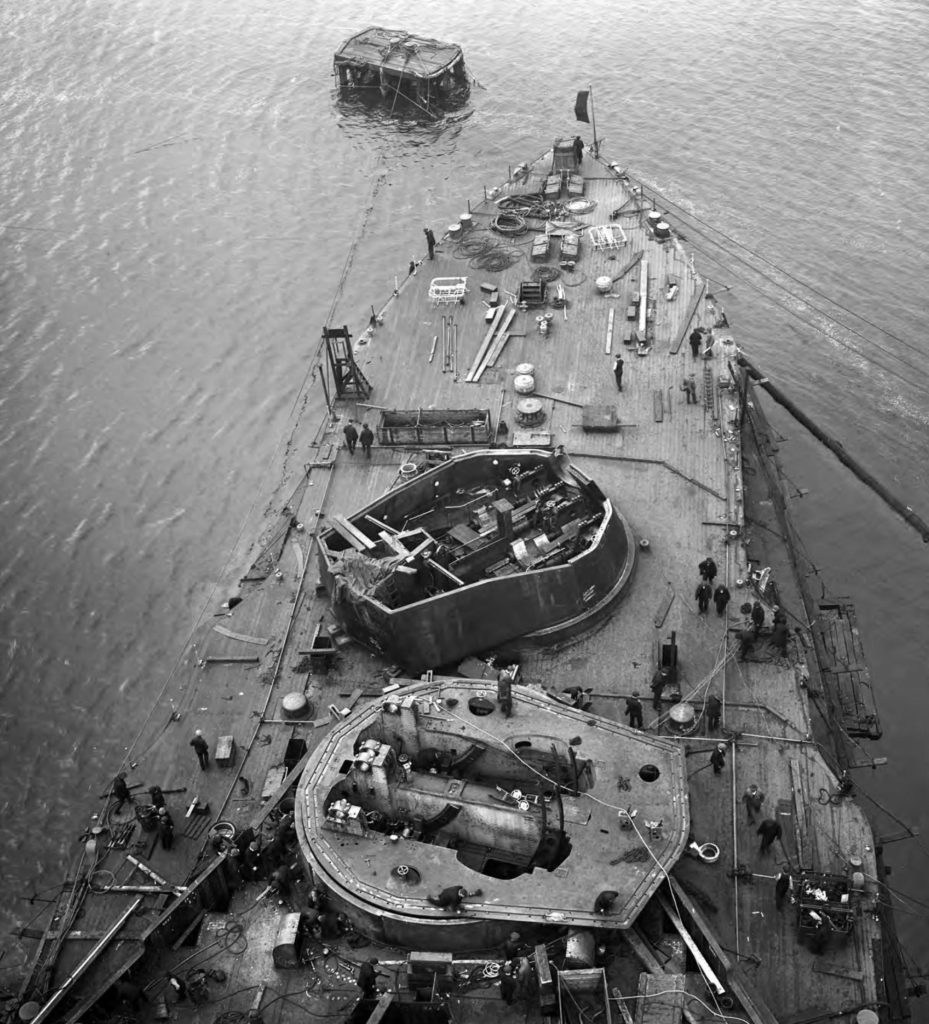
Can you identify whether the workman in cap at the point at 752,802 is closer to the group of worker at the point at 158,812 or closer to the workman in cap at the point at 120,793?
the group of worker at the point at 158,812

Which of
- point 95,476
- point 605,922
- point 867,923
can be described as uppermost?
point 605,922

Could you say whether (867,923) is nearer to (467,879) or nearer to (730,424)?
(467,879)

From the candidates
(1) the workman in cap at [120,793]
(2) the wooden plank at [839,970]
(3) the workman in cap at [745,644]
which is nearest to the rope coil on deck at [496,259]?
(3) the workman in cap at [745,644]

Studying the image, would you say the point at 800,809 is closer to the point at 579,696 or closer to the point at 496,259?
the point at 579,696

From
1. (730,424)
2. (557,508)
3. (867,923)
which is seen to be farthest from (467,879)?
(730,424)

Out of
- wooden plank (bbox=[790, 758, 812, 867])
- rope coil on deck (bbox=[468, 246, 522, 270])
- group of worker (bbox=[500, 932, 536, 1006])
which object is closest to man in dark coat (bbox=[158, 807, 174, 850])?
group of worker (bbox=[500, 932, 536, 1006])

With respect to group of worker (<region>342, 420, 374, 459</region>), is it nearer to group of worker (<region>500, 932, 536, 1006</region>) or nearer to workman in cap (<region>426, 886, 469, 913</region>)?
workman in cap (<region>426, 886, 469, 913</region>)

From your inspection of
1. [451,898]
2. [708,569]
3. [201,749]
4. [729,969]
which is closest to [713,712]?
[708,569]
